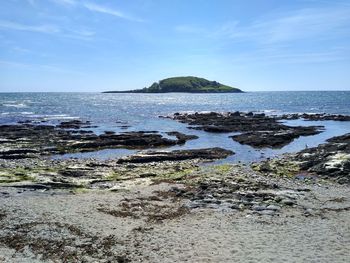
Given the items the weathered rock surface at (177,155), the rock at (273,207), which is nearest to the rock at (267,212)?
the rock at (273,207)

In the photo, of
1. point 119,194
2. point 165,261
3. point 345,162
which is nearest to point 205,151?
point 345,162

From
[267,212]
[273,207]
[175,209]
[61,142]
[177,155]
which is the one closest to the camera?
[267,212]

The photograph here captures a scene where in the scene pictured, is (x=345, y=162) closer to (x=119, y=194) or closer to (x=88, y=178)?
(x=119, y=194)

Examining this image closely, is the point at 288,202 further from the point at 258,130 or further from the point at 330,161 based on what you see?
the point at 258,130

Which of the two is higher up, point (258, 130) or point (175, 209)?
point (258, 130)

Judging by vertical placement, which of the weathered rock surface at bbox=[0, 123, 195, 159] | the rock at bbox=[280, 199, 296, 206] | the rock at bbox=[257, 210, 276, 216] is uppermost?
the rock at bbox=[280, 199, 296, 206]

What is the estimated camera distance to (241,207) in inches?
1038

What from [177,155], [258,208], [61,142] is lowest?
[61,142]

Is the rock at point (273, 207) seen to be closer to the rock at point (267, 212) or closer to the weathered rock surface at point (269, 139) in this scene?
the rock at point (267, 212)

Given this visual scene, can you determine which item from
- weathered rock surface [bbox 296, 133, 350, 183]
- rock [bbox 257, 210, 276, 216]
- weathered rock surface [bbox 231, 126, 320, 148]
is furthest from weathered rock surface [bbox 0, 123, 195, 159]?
rock [bbox 257, 210, 276, 216]

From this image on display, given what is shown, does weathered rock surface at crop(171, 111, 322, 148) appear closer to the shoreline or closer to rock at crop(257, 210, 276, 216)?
the shoreline

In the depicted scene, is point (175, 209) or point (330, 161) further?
point (330, 161)

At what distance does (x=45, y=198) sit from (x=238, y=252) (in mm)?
15665

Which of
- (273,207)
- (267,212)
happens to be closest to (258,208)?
(267,212)
